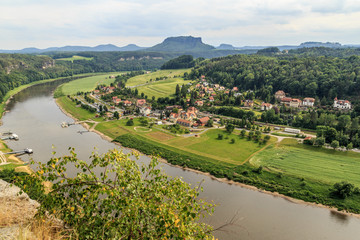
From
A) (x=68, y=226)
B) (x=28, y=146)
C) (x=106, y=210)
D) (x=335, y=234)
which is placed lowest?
(x=335, y=234)

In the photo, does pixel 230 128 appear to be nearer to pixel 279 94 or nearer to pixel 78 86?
pixel 279 94

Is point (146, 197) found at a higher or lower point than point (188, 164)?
higher

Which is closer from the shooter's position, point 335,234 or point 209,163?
point 335,234

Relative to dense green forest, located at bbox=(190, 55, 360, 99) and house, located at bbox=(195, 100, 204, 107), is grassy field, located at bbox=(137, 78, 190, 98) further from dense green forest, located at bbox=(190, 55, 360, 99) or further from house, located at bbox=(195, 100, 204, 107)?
dense green forest, located at bbox=(190, 55, 360, 99)

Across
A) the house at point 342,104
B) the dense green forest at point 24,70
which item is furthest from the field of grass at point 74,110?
the house at point 342,104

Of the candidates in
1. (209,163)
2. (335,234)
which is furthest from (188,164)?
(335,234)

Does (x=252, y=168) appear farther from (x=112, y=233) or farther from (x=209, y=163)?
(x=112, y=233)

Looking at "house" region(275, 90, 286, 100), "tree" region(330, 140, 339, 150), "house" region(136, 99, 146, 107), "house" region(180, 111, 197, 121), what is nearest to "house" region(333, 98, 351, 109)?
"house" region(275, 90, 286, 100)
